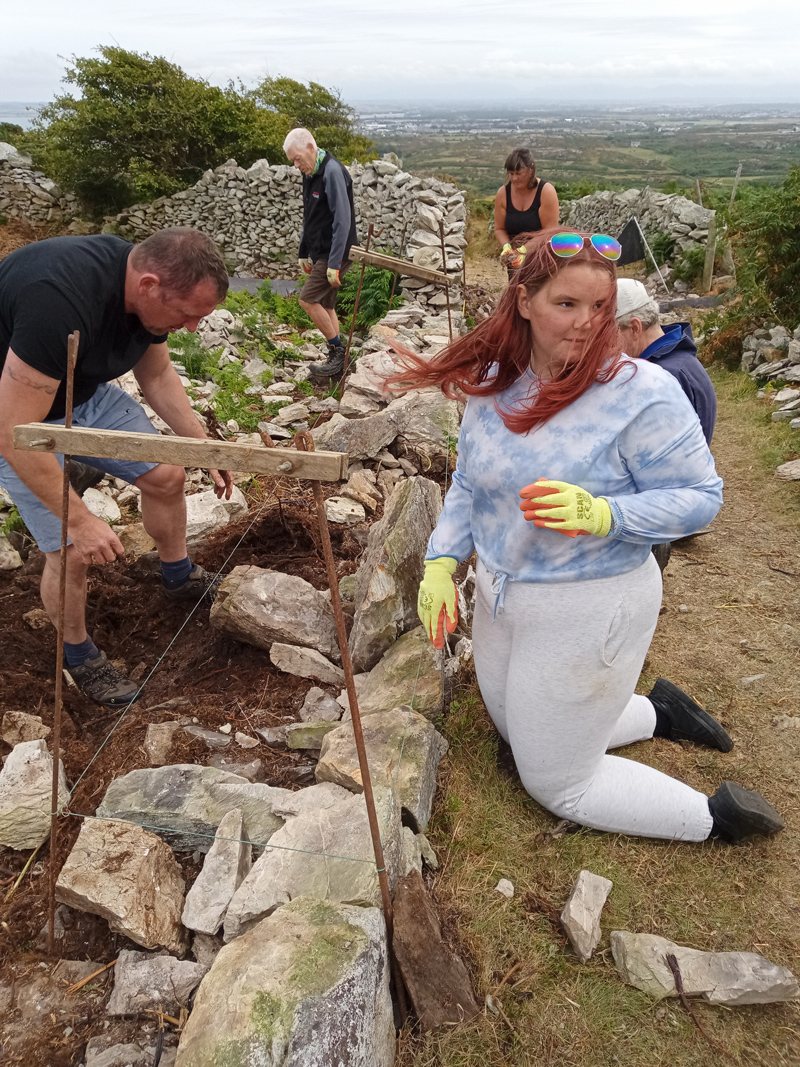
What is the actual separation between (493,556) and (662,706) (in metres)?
1.38

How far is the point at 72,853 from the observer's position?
224cm

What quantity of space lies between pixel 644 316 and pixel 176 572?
105 inches

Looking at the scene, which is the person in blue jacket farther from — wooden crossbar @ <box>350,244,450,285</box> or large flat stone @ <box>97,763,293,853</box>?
wooden crossbar @ <box>350,244,450,285</box>

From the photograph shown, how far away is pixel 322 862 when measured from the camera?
7.06ft

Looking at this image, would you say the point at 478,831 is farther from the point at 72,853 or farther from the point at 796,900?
the point at 72,853

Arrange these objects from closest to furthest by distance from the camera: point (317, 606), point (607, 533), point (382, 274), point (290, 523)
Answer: point (607, 533)
point (317, 606)
point (290, 523)
point (382, 274)

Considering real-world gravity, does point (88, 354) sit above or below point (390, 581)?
above

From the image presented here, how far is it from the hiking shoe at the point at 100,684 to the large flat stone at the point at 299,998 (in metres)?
1.63

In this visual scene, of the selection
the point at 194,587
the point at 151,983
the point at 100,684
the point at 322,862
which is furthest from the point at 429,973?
the point at 194,587

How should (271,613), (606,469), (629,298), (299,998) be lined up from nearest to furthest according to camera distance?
(299,998)
(606,469)
(629,298)
(271,613)

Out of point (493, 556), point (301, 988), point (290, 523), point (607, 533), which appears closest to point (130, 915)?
point (301, 988)

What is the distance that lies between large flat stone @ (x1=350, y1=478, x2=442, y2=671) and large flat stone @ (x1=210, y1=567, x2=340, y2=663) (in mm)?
191

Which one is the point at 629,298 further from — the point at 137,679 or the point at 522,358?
the point at 137,679

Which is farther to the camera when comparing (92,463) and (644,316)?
(92,463)
